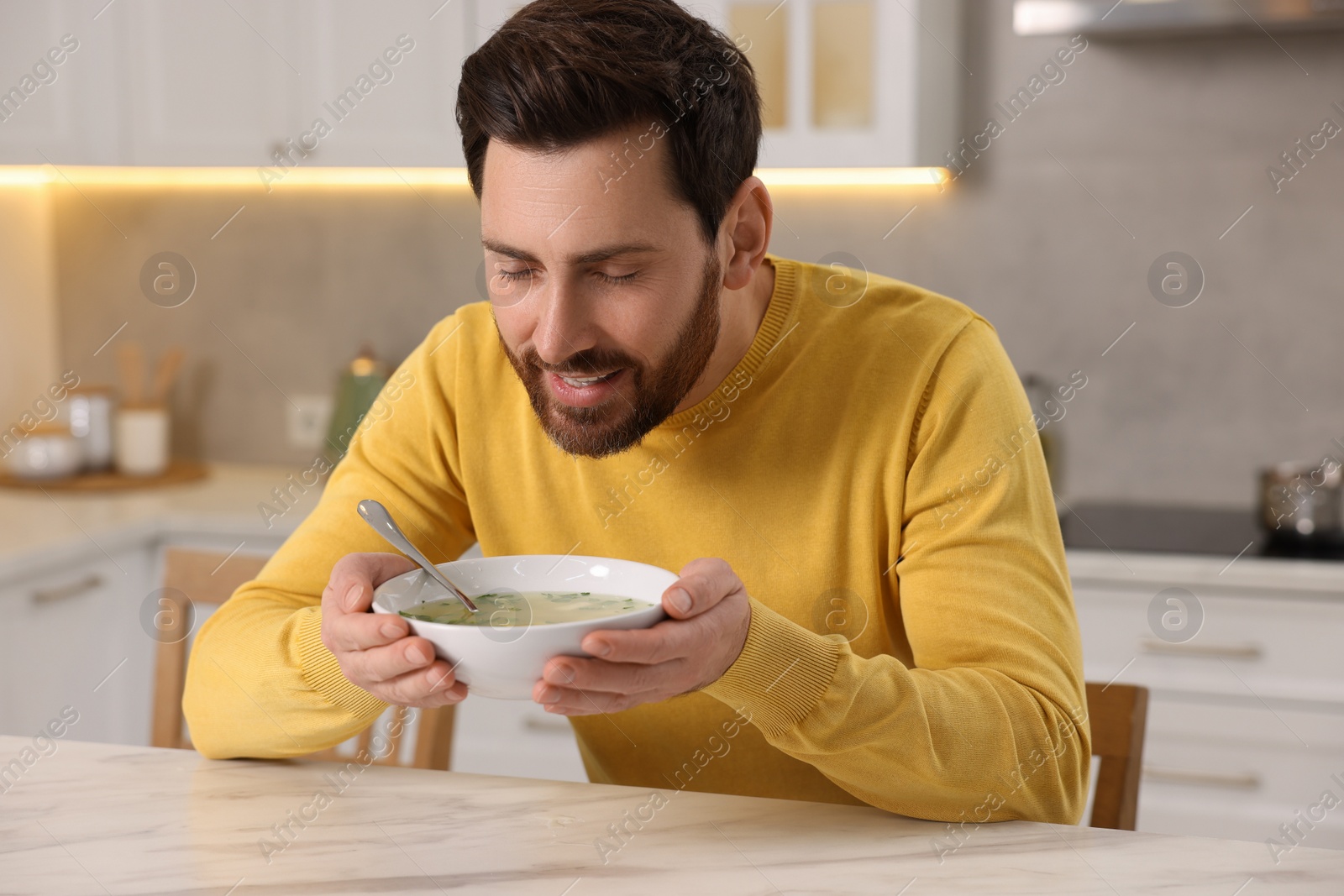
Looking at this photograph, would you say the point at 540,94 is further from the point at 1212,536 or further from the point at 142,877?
the point at 1212,536

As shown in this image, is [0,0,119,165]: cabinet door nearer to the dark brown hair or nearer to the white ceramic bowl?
the dark brown hair

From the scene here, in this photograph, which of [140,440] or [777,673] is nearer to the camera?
[777,673]

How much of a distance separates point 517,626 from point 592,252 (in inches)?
13.7

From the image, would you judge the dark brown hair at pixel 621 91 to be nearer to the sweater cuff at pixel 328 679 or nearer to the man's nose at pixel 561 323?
the man's nose at pixel 561 323

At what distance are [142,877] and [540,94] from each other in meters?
0.64

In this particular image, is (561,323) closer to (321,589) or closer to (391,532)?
(391,532)

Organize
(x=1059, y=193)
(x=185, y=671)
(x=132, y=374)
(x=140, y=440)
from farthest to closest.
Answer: (x=132, y=374) → (x=140, y=440) → (x=1059, y=193) → (x=185, y=671)

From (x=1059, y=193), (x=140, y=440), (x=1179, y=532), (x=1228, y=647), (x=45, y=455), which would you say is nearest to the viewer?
(x=1228, y=647)

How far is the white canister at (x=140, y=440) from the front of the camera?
8.84 feet

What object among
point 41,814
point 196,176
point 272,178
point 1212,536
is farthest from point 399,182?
point 41,814

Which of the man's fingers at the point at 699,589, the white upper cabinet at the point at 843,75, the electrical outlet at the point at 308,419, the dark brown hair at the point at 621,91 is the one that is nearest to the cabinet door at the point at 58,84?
the electrical outlet at the point at 308,419

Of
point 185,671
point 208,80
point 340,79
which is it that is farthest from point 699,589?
point 208,80

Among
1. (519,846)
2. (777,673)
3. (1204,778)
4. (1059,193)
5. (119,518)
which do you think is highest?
(1059,193)

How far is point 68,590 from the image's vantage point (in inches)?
86.7
